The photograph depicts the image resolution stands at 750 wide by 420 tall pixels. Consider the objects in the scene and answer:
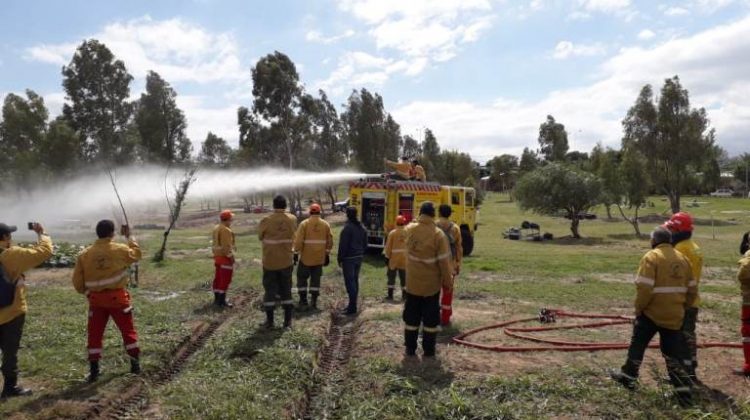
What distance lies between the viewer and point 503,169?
94.4 metres

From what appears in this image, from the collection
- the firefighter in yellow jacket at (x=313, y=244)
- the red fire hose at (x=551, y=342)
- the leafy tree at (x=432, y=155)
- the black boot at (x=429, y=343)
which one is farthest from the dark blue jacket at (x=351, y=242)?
the leafy tree at (x=432, y=155)

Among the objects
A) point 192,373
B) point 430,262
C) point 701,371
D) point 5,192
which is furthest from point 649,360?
point 5,192

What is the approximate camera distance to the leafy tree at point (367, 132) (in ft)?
175

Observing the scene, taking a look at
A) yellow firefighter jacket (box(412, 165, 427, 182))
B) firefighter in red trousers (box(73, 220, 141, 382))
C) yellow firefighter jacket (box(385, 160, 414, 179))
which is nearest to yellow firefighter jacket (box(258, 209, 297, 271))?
firefighter in red trousers (box(73, 220, 141, 382))

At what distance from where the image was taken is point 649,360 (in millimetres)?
6914

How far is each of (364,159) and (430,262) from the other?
154ft

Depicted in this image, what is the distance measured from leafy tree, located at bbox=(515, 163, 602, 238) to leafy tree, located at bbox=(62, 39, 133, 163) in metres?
31.9

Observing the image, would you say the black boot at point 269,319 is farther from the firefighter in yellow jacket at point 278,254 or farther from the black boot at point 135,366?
the black boot at point 135,366

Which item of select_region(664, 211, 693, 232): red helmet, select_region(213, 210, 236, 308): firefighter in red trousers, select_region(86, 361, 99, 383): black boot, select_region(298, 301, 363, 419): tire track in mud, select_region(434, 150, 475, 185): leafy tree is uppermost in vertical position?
select_region(434, 150, 475, 185): leafy tree

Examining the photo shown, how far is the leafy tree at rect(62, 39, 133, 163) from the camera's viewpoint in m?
41.8

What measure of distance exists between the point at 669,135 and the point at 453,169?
102 feet

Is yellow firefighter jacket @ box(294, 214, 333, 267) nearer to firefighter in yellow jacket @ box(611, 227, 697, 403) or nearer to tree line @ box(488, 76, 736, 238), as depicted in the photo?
→ firefighter in yellow jacket @ box(611, 227, 697, 403)

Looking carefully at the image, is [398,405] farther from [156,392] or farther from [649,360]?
[649,360]

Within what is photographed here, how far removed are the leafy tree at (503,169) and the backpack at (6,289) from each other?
8883cm
